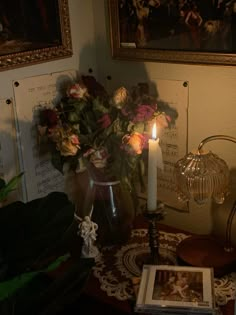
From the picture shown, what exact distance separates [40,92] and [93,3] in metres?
0.36

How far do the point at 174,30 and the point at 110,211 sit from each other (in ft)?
1.85

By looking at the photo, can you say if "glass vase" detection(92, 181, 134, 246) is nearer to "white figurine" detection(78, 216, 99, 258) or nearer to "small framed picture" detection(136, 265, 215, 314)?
"white figurine" detection(78, 216, 99, 258)

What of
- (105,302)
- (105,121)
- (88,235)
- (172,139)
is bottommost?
(105,302)

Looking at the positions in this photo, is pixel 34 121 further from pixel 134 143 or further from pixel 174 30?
pixel 174 30

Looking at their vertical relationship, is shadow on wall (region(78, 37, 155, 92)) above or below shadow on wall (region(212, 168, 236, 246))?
above

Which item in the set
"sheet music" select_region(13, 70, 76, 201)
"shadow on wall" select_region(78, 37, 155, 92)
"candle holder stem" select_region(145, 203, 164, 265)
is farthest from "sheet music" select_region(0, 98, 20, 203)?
"candle holder stem" select_region(145, 203, 164, 265)

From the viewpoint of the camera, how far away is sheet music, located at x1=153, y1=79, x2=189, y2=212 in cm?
135

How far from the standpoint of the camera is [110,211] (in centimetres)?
132

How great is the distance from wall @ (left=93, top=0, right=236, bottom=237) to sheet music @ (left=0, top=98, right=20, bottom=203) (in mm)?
400

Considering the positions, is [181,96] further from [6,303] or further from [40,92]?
[6,303]

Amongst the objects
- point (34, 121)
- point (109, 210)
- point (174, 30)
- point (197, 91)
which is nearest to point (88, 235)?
point (109, 210)

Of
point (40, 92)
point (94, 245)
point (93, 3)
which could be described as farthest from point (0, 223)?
point (93, 3)

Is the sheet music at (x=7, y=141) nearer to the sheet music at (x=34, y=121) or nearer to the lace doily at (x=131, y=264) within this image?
the sheet music at (x=34, y=121)

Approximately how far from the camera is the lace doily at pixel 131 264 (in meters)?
1.14
